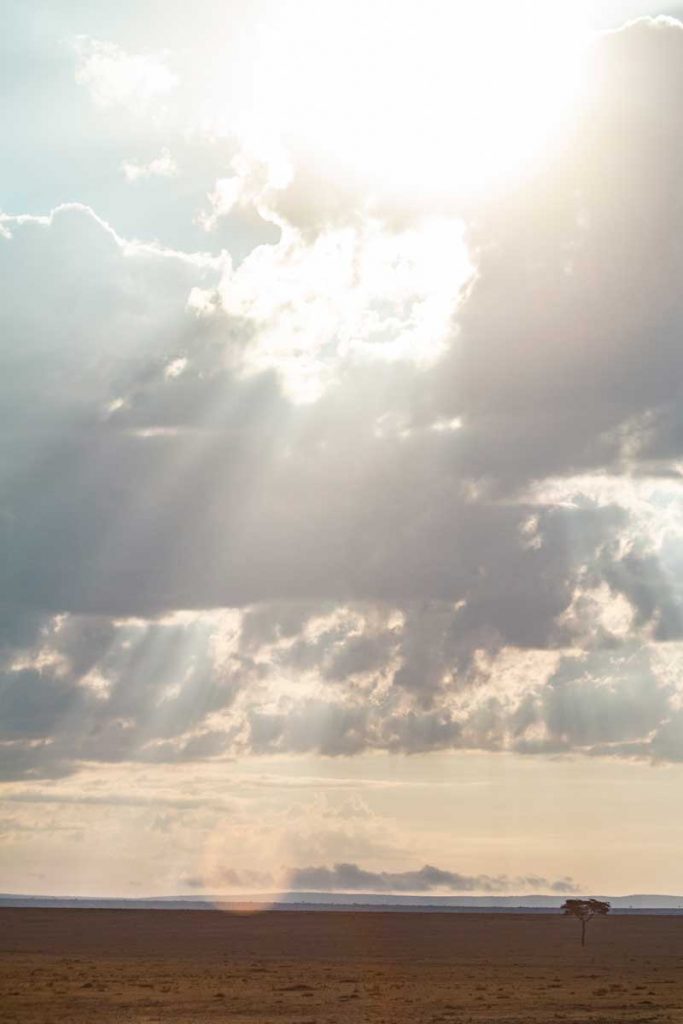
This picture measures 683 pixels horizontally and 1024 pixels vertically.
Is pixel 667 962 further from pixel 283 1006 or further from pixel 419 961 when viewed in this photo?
pixel 283 1006

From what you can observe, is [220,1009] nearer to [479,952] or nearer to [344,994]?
[344,994]

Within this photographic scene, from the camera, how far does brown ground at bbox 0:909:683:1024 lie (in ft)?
276

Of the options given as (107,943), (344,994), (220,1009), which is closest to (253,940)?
(107,943)

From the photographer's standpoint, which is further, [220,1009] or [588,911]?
[588,911]

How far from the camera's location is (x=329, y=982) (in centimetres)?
11031

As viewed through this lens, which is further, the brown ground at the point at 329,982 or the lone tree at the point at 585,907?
the lone tree at the point at 585,907

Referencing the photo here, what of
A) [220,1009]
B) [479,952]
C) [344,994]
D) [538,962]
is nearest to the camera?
[220,1009]

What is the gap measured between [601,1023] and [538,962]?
63.6 m

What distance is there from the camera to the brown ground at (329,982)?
276 ft

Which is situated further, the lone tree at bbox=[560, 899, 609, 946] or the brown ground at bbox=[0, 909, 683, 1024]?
the lone tree at bbox=[560, 899, 609, 946]

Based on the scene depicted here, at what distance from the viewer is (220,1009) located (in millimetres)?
86750

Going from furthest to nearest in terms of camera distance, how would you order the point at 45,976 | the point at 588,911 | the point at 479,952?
1. the point at 588,911
2. the point at 479,952
3. the point at 45,976

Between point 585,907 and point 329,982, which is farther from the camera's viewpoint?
point 585,907

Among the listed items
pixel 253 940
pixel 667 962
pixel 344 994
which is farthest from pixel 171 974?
pixel 253 940
